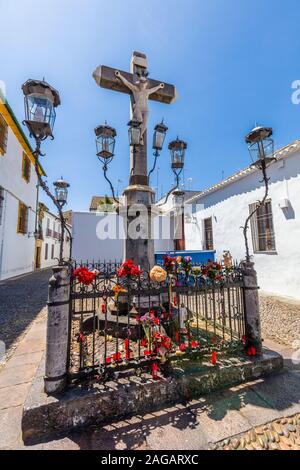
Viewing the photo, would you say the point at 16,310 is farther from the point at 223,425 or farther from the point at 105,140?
the point at 223,425

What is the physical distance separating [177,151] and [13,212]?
10438 mm

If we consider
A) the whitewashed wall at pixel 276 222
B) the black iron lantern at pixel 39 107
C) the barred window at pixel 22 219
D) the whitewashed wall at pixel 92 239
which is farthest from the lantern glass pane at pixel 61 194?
the whitewashed wall at pixel 92 239

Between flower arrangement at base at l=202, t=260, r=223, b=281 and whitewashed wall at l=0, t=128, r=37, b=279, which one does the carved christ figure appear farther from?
whitewashed wall at l=0, t=128, r=37, b=279

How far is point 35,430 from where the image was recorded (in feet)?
5.78

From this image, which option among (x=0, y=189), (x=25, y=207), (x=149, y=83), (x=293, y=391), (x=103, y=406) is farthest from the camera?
(x=25, y=207)

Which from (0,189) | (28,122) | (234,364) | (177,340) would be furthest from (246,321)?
(0,189)

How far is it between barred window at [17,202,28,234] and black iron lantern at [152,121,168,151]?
36.0 ft

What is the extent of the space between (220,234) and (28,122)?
30.5ft

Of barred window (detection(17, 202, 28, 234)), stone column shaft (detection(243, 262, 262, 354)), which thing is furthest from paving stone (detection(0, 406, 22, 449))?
barred window (detection(17, 202, 28, 234))

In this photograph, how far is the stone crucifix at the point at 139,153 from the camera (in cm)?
365

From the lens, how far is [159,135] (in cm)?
416

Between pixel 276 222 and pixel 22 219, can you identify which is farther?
pixel 22 219

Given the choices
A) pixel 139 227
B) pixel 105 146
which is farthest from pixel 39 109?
pixel 139 227
